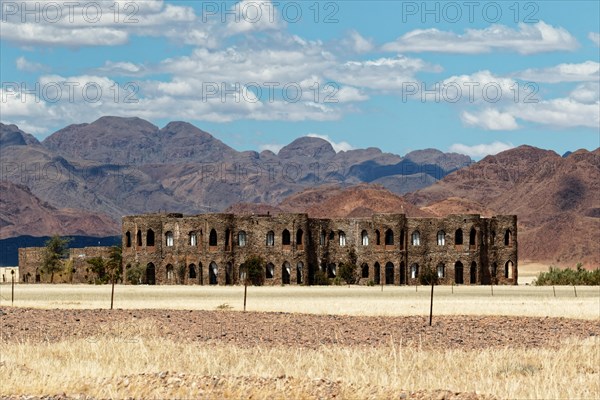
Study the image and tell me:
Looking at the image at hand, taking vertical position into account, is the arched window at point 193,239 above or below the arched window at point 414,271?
above

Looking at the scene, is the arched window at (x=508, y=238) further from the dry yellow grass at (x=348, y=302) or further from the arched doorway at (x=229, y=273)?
the arched doorway at (x=229, y=273)

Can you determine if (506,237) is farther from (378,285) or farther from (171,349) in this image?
(171,349)

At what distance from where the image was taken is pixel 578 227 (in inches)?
6895

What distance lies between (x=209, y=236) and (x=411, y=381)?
70.6 metres

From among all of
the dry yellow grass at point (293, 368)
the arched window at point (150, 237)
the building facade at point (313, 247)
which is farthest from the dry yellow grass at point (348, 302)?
the dry yellow grass at point (293, 368)

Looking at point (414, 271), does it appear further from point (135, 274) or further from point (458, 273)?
point (135, 274)

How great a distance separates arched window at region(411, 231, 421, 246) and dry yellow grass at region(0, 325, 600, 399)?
6245 centimetres

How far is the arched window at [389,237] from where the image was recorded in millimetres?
96938

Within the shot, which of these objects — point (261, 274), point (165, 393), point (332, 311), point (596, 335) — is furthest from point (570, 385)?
point (261, 274)

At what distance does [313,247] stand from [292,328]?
57.3m

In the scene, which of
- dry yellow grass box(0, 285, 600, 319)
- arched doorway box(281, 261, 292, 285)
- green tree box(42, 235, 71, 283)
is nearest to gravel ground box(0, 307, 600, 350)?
dry yellow grass box(0, 285, 600, 319)

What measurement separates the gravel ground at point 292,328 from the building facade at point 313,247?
45.3m

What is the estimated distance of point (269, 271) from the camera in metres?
95.5

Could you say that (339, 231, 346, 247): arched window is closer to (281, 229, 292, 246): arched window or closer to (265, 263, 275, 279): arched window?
(281, 229, 292, 246): arched window
